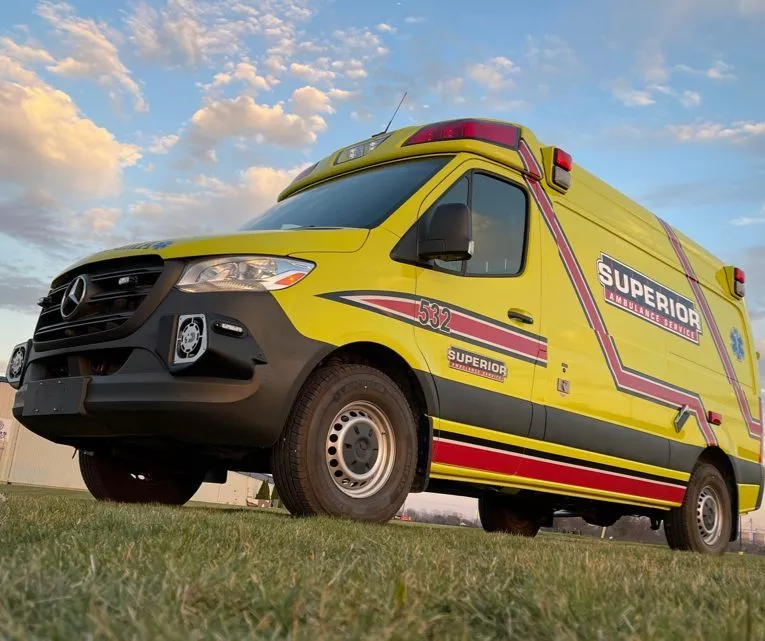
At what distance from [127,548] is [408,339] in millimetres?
2468

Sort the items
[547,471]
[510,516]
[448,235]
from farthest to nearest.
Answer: [510,516], [547,471], [448,235]

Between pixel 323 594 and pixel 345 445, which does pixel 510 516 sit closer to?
pixel 345 445

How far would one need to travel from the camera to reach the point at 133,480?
5562 mm

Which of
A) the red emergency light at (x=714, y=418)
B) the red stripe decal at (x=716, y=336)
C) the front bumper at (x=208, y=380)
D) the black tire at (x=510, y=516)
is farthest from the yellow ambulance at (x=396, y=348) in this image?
the black tire at (x=510, y=516)

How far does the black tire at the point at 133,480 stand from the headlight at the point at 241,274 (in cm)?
198

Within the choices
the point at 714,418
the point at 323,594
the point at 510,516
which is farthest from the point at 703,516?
the point at 323,594

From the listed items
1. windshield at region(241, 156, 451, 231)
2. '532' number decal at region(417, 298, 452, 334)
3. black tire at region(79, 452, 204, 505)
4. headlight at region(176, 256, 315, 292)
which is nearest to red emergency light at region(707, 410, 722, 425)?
'532' number decal at region(417, 298, 452, 334)

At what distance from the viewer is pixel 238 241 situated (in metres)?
3.99

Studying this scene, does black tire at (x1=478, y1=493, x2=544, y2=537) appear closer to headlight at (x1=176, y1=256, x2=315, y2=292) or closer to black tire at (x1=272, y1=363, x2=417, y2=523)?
black tire at (x1=272, y1=363, x2=417, y2=523)

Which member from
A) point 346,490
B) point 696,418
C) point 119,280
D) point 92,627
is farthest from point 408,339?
point 696,418

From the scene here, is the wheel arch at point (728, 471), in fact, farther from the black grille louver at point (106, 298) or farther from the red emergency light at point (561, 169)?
the black grille louver at point (106, 298)

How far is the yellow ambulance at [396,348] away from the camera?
3.78 meters

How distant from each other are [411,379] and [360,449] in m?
0.52

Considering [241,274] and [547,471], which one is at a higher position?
[241,274]
